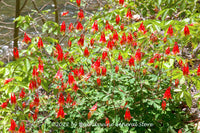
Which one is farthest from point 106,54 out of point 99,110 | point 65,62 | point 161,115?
point 161,115

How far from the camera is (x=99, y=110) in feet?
7.47

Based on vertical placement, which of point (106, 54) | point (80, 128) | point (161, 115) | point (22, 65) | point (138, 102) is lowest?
point (80, 128)

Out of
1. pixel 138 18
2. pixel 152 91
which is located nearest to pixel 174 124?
pixel 152 91

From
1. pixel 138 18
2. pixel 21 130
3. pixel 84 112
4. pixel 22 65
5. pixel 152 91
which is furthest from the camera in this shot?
pixel 138 18

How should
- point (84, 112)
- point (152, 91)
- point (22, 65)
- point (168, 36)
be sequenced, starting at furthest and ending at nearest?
point (84, 112) < point (152, 91) < point (168, 36) < point (22, 65)

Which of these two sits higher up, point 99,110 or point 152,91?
point 152,91

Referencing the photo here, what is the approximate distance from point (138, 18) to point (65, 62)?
3.76 meters

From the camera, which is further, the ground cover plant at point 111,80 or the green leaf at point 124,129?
the green leaf at point 124,129

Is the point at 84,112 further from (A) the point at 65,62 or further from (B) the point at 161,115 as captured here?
(B) the point at 161,115

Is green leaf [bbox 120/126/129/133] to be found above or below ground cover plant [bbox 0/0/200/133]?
below

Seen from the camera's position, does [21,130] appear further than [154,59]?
No

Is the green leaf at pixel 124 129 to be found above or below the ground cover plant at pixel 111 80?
below

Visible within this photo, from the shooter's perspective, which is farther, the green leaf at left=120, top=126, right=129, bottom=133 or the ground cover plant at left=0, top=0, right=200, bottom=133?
the green leaf at left=120, top=126, right=129, bottom=133

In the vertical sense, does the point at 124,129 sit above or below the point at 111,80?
below
